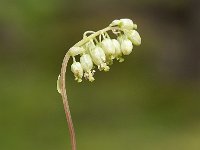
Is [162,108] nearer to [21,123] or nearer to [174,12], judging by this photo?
[21,123]

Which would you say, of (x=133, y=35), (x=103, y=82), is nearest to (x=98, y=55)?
(x=133, y=35)

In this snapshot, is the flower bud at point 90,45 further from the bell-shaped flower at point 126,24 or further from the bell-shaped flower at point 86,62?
the bell-shaped flower at point 126,24

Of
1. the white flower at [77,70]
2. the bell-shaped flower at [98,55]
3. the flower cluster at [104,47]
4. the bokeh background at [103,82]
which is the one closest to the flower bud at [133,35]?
the flower cluster at [104,47]

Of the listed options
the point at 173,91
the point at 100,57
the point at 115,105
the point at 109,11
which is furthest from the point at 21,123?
the point at 100,57

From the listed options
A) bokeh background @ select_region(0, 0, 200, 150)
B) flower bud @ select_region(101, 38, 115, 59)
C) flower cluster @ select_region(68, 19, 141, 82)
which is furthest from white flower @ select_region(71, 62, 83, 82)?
bokeh background @ select_region(0, 0, 200, 150)

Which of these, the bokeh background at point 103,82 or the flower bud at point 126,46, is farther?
the bokeh background at point 103,82

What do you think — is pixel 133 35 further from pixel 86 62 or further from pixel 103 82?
pixel 103 82

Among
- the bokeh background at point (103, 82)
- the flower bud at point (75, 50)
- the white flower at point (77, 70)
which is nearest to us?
the flower bud at point (75, 50)
